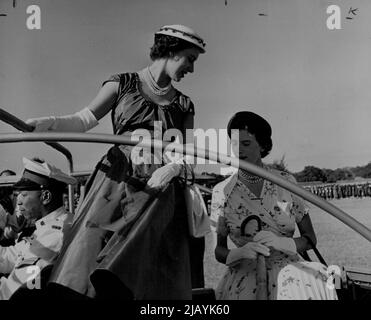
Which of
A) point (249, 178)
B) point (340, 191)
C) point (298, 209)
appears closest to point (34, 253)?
point (249, 178)

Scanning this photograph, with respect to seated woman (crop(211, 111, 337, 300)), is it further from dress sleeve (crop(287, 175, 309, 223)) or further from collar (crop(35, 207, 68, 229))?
collar (crop(35, 207, 68, 229))

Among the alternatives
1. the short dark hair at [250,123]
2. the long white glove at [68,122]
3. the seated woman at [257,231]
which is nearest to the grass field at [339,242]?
the seated woman at [257,231]

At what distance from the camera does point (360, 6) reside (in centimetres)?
206

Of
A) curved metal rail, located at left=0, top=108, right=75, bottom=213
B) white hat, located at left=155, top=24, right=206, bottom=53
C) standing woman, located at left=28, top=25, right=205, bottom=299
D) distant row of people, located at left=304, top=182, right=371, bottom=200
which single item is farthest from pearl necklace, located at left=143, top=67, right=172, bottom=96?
distant row of people, located at left=304, top=182, right=371, bottom=200

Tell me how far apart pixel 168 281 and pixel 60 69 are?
0.83 m

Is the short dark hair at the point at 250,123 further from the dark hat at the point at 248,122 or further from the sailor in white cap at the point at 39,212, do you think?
the sailor in white cap at the point at 39,212

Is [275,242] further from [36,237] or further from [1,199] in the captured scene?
[1,199]

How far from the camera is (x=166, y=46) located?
187 centimetres

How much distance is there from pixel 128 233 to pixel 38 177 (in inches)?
18.9

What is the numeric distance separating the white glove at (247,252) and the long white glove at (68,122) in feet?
1.96

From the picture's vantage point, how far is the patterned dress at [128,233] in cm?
159

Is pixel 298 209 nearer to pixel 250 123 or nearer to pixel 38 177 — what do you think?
pixel 250 123

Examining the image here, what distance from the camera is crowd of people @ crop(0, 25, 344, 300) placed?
162 cm
